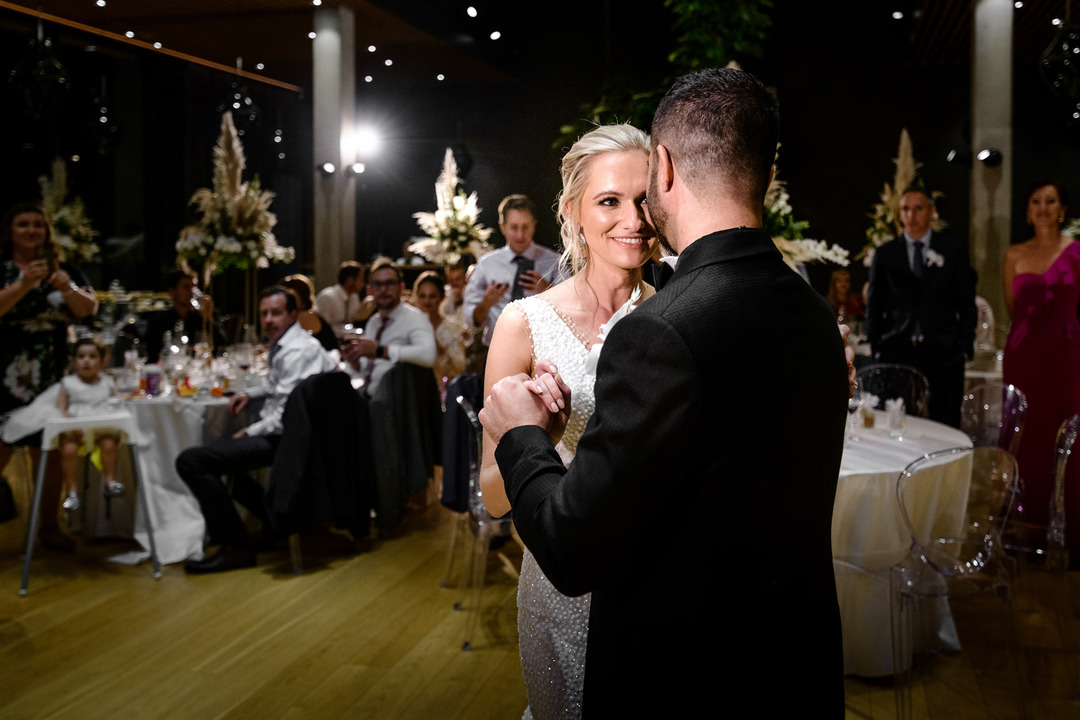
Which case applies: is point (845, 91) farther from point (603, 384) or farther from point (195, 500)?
point (603, 384)

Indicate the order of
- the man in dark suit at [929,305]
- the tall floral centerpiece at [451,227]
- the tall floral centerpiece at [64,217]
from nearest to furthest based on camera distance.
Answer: the man in dark suit at [929,305] → the tall floral centerpiece at [451,227] → the tall floral centerpiece at [64,217]

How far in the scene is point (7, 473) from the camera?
6.73 m

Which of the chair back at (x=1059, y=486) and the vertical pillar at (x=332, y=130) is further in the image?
the vertical pillar at (x=332, y=130)

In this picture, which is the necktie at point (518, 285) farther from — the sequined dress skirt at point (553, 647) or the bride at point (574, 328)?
the sequined dress skirt at point (553, 647)

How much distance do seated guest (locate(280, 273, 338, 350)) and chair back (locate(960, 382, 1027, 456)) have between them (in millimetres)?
3852

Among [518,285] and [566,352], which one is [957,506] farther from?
[518,285]

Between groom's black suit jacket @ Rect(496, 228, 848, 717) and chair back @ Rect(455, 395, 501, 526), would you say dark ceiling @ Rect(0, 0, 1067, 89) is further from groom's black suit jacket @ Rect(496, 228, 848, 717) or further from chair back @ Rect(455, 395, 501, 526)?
groom's black suit jacket @ Rect(496, 228, 848, 717)

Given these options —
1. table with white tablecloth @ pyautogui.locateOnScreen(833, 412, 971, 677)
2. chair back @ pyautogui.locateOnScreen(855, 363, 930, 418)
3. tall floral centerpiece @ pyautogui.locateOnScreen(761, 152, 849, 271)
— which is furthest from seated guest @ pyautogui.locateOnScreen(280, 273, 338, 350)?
table with white tablecloth @ pyautogui.locateOnScreen(833, 412, 971, 677)

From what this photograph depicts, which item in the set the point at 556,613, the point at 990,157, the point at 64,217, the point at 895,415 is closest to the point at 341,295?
the point at 64,217

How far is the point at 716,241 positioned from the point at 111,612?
381 centimetres

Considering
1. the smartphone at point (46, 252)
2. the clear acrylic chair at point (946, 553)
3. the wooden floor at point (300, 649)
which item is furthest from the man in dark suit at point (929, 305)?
the smartphone at point (46, 252)

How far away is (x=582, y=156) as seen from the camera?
1698 millimetres

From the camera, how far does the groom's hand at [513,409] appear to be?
1.14 metres

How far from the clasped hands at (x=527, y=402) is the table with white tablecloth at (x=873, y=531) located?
2.15 metres
